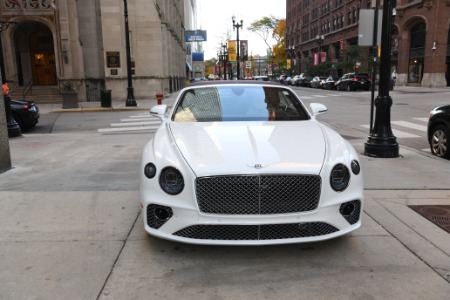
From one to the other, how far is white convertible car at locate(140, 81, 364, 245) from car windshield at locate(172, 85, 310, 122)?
0.92m

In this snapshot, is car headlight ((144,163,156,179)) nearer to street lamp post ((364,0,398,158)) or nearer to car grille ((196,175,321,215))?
car grille ((196,175,321,215))

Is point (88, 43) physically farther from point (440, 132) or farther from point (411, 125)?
point (440, 132)

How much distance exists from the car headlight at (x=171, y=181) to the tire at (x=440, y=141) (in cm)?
656

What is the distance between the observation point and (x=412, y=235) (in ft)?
14.4

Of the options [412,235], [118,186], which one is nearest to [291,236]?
[412,235]

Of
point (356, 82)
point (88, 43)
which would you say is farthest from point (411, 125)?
point (356, 82)

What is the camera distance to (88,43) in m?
28.6

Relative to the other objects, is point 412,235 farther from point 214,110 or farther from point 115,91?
point 115,91

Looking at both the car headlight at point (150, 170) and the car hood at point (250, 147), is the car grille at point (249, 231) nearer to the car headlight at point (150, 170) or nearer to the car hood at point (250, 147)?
the car hood at point (250, 147)

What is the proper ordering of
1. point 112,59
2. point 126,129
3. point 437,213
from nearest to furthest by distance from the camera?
point 437,213
point 126,129
point 112,59

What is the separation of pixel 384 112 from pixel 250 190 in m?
5.73

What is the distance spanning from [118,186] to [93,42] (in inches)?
974

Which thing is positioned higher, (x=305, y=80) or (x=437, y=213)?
(x=305, y=80)

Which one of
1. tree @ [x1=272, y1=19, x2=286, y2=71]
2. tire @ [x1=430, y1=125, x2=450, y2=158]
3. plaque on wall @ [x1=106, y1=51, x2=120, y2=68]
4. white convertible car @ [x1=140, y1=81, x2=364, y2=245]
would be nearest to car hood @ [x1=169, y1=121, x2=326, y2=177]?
white convertible car @ [x1=140, y1=81, x2=364, y2=245]
